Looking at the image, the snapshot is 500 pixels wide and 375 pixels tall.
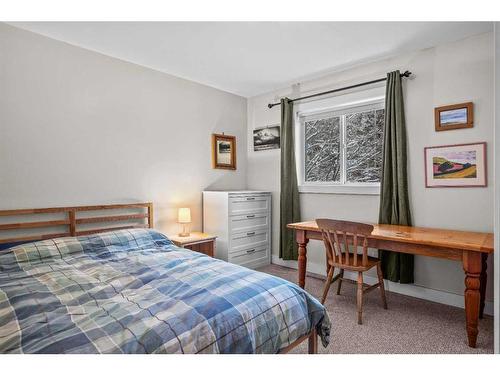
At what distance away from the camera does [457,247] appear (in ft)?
6.66

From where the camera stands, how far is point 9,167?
247 centimetres

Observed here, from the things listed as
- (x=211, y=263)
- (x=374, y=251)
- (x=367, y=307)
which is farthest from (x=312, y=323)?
(x=374, y=251)

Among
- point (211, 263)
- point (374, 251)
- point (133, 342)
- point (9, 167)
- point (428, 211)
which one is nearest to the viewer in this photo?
point (133, 342)

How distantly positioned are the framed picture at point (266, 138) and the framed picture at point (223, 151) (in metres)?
0.33

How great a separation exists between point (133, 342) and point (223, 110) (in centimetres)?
346

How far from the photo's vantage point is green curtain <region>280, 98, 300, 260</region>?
3.83m

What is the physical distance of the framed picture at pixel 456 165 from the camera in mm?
2576

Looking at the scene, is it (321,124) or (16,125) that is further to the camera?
(321,124)

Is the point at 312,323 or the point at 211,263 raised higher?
the point at 211,263

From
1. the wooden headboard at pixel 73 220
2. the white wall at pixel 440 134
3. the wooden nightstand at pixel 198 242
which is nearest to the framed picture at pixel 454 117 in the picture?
the white wall at pixel 440 134

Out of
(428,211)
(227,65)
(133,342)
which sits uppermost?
(227,65)

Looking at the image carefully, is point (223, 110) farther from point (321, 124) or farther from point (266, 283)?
point (266, 283)

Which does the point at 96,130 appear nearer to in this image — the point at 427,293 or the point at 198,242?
the point at 198,242

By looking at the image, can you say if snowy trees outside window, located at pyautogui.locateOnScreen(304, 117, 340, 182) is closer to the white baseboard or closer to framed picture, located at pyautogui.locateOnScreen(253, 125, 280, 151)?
framed picture, located at pyautogui.locateOnScreen(253, 125, 280, 151)
